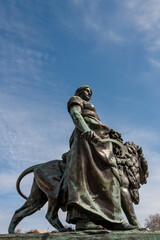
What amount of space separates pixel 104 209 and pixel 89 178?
0.60m

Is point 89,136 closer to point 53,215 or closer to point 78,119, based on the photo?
point 78,119

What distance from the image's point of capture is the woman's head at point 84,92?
6160 millimetres

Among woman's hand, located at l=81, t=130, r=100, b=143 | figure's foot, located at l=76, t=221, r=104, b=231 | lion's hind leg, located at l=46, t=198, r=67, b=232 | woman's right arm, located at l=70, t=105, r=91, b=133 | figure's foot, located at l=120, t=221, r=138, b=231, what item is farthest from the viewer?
lion's hind leg, located at l=46, t=198, r=67, b=232

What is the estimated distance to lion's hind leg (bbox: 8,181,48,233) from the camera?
5.55 metres

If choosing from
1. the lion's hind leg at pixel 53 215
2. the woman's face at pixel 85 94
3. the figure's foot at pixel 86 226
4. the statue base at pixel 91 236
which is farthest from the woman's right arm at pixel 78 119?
the statue base at pixel 91 236

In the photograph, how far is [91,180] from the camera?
16.6 feet

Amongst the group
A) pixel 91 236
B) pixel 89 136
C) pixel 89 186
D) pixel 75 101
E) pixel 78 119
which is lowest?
pixel 91 236

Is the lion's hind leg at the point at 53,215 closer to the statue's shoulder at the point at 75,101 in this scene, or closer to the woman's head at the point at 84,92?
Answer: the statue's shoulder at the point at 75,101

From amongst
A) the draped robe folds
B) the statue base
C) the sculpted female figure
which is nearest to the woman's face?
the sculpted female figure

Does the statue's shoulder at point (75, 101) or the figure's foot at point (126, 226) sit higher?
the statue's shoulder at point (75, 101)

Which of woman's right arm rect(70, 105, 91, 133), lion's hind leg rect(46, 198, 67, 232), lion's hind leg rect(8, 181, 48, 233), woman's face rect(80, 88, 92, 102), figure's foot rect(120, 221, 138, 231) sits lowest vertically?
figure's foot rect(120, 221, 138, 231)

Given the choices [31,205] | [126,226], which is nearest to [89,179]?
[126,226]

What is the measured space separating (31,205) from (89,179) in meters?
1.49

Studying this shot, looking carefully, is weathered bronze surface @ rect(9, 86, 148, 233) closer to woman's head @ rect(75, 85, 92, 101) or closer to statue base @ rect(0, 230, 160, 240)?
woman's head @ rect(75, 85, 92, 101)
